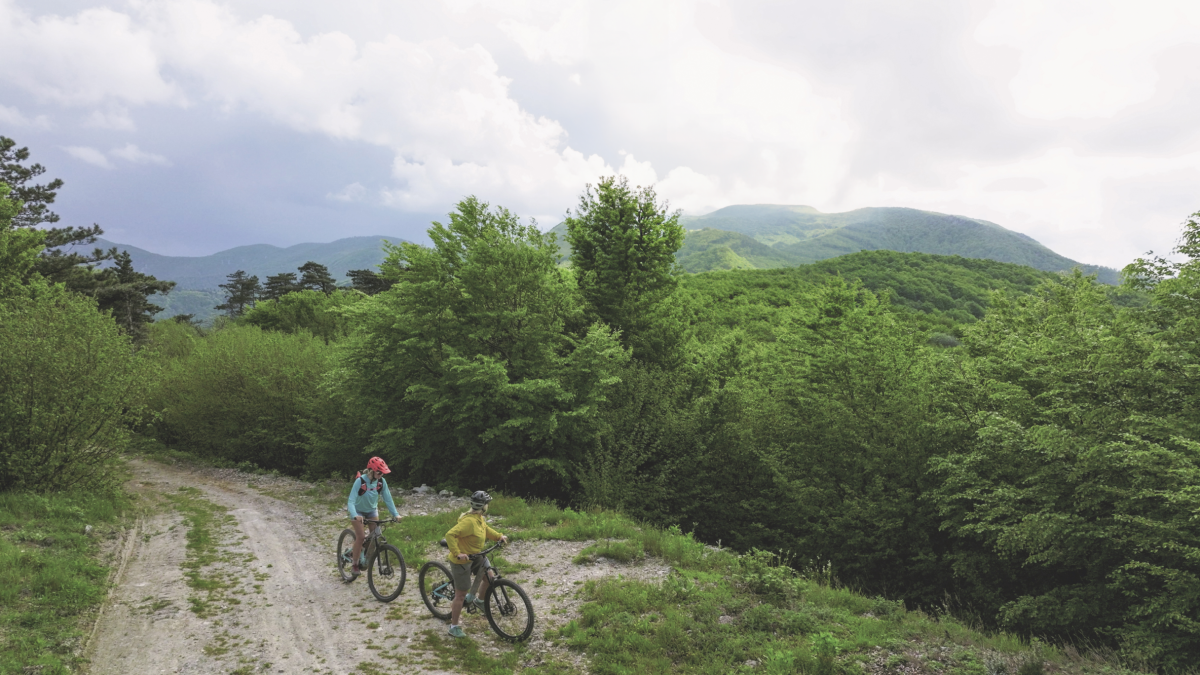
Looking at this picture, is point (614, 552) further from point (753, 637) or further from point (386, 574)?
point (386, 574)

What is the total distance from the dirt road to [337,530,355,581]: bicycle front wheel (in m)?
0.24

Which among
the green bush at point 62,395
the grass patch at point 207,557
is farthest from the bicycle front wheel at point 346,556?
the green bush at point 62,395

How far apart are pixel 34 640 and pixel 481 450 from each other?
493 inches

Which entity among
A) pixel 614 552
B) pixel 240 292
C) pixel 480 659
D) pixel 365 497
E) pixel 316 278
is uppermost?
pixel 316 278

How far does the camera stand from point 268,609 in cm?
914

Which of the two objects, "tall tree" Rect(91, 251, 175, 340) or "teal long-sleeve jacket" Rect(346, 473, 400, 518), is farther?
"tall tree" Rect(91, 251, 175, 340)

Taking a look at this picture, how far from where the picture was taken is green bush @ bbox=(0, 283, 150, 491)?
13.2 metres

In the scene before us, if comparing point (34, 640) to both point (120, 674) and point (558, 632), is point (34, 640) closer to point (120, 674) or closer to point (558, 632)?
point (120, 674)

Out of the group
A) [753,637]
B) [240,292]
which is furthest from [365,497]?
[240,292]

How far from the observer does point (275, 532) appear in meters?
14.5

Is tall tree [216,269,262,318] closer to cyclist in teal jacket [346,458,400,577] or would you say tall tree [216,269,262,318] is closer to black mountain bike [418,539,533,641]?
cyclist in teal jacket [346,458,400,577]

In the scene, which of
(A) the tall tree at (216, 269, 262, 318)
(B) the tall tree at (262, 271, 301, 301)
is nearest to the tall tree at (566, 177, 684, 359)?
(B) the tall tree at (262, 271, 301, 301)

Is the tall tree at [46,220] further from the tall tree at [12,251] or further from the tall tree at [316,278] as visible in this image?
the tall tree at [316,278]

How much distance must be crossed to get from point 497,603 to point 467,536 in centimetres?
146
